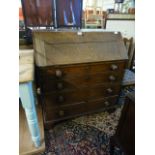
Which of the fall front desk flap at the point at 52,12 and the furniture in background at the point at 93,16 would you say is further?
the furniture in background at the point at 93,16

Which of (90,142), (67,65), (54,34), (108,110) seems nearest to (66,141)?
(90,142)

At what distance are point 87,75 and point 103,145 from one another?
2.23ft

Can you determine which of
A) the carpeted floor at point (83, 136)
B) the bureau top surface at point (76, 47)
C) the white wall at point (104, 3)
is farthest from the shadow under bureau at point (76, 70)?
the white wall at point (104, 3)

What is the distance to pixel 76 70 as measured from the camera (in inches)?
48.4

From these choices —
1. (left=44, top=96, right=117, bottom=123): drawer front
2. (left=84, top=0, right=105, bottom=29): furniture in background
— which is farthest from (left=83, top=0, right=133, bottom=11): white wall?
(left=44, top=96, right=117, bottom=123): drawer front

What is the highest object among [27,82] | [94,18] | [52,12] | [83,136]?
[94,18]

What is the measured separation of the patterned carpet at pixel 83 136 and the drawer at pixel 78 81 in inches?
18.6

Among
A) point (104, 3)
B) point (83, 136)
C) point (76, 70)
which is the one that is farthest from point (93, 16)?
point (83, 136)

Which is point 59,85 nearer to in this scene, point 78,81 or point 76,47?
point 78,81

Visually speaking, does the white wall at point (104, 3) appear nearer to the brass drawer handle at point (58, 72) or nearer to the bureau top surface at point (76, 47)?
the bureau top surface at point (76, 47)

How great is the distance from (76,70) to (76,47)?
203 mm

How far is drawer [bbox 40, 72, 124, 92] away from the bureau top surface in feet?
0.52

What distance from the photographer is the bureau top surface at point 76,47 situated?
3.67 feet
